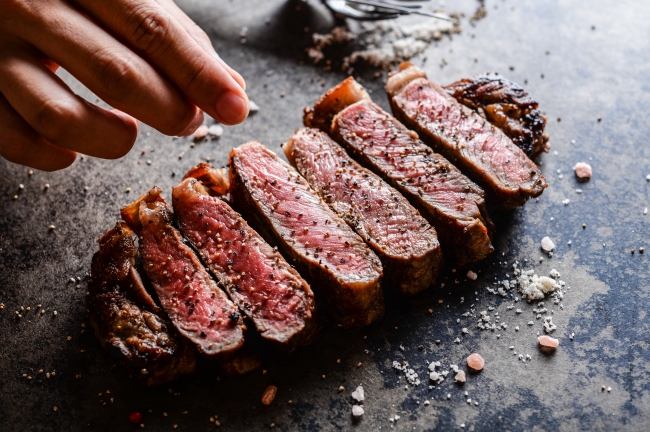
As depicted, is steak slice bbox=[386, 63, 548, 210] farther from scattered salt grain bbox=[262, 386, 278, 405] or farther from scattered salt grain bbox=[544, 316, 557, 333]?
scattered salt grain bbox=[262, 386, 278, 405]

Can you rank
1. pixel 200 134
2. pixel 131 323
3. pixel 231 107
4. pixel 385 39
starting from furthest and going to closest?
1. pixel 385 39
2. pixel 200 134
3. pixel 131 323
4. pixel 231 107

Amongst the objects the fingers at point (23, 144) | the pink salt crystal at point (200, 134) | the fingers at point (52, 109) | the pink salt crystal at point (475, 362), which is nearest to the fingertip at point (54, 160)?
the fingers at point (23, 144)

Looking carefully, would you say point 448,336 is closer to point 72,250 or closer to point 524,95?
point 524,95

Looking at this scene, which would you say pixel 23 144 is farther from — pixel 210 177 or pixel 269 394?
pixel 269 394

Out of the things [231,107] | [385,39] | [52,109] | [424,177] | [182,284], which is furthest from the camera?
[385,39]

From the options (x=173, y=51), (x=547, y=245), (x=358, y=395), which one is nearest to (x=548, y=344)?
(x=547, y=245)
